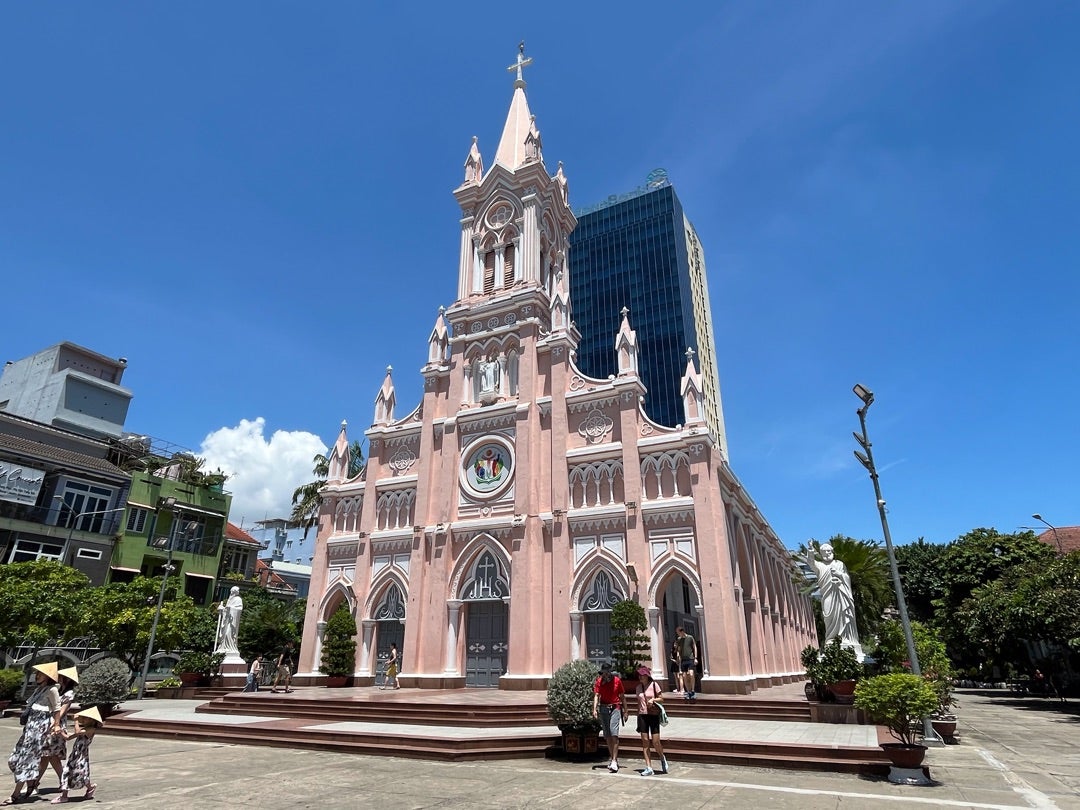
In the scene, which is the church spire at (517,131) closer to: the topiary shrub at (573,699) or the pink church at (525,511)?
the pink church at (525,511)

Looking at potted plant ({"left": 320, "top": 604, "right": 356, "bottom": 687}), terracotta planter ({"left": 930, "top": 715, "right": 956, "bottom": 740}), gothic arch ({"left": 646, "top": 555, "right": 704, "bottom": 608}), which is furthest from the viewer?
potted plant ({"left": 320, "top": 604, "right": 356, "bottom": 687})

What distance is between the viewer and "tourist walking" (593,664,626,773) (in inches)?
417

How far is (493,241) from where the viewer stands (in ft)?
100

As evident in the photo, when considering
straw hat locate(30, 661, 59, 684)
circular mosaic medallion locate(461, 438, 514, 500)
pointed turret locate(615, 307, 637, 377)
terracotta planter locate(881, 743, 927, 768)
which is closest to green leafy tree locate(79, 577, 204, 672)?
circular mosaic medallion locate(461, 438, 514, 500)

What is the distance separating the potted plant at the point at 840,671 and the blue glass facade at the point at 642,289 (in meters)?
57.6

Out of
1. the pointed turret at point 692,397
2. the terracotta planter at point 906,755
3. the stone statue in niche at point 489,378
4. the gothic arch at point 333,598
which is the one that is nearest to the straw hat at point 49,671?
the terracotta planter at point 906,755

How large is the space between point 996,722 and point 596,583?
44.6 ft

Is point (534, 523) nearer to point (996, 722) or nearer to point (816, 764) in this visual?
point (816, 764)

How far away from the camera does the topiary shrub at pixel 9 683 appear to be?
21.8 meters

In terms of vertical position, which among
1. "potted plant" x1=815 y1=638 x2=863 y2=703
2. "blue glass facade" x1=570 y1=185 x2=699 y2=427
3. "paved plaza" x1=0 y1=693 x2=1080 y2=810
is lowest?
"paved plaza" x1=0 y1=693 x2=1080 y2=810

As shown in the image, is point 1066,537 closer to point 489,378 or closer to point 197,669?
point 489,378

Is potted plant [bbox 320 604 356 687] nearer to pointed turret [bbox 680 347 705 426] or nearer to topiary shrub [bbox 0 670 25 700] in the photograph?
topiary shrub [bbox 0 670 25 700]

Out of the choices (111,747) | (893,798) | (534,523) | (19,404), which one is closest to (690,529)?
(534,523)

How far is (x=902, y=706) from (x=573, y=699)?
5382 millimetres
